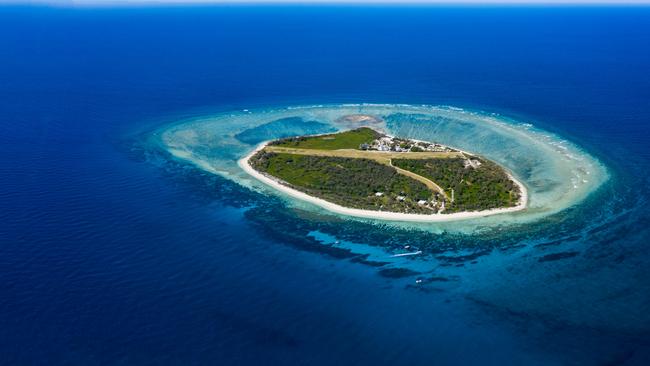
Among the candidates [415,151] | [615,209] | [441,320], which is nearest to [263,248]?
[441,320]

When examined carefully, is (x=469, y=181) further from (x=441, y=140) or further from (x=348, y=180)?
(x=441, y=140)

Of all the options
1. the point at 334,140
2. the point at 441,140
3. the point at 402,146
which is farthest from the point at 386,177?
the point at 441,140

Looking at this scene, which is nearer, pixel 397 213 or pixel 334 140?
pixel 397 213

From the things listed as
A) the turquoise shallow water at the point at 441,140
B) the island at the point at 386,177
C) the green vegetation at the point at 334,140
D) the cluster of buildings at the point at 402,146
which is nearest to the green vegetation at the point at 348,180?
the island at the point at 386,177

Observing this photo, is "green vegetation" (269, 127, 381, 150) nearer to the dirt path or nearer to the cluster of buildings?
the cluster of buildings

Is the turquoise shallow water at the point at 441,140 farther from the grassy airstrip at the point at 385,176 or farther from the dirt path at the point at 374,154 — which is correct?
the dirt path at the point at 374,154

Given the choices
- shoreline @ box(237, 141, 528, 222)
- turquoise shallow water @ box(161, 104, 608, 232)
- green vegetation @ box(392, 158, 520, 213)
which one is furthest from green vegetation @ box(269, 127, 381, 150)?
shoreline @ box(237, 141, 528, 222)

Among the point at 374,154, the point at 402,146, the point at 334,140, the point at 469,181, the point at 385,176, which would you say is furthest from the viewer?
the point at 334,140
